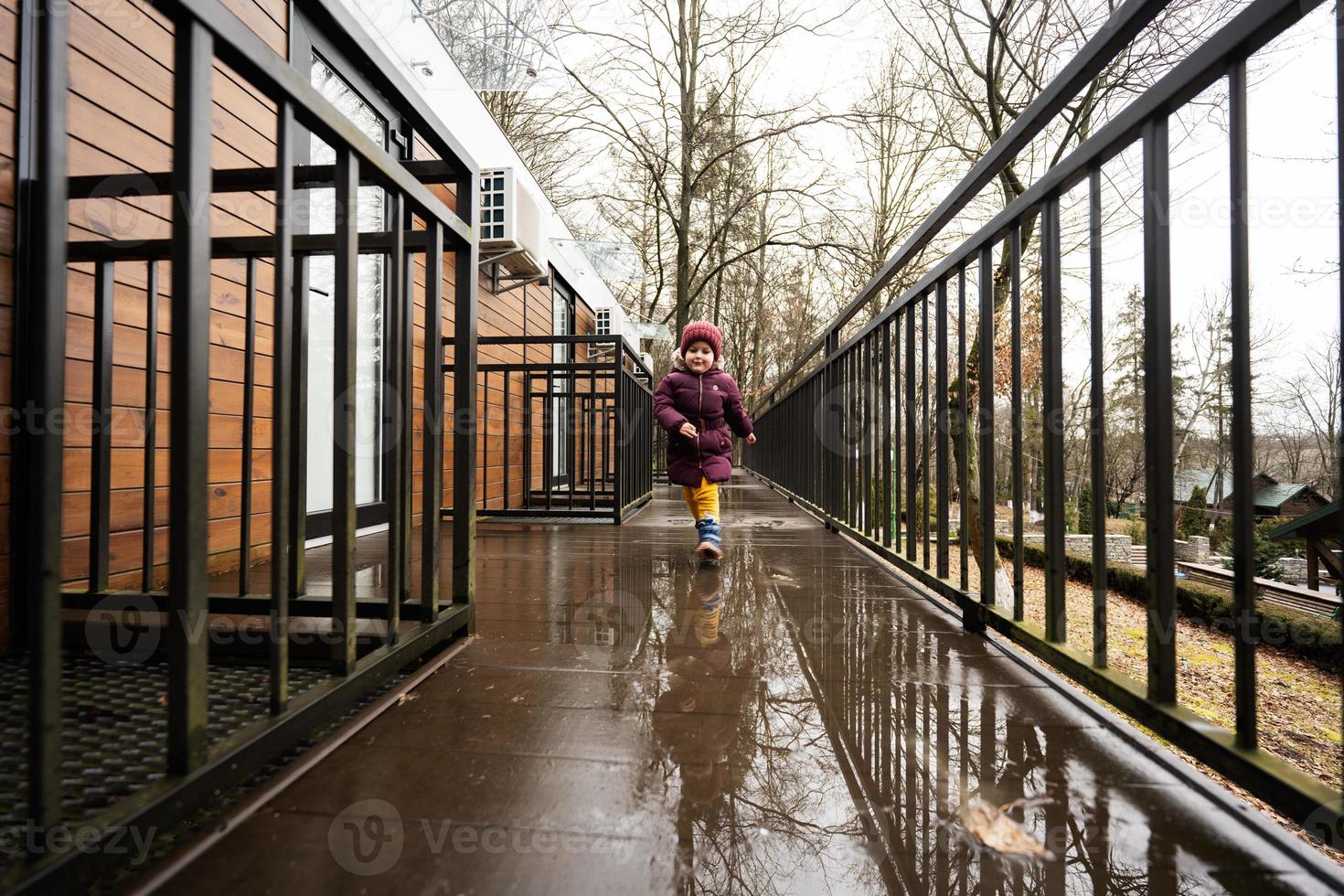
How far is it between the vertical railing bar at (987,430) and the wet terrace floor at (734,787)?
0.18 m

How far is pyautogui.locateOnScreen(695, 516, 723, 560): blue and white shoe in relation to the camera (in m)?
2.48

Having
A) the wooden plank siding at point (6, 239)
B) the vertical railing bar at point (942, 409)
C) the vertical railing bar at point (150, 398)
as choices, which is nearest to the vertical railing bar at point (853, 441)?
the vertical railing bar at point (942, 409)

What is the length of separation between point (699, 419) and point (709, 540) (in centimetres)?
69

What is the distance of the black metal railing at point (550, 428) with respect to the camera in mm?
3627

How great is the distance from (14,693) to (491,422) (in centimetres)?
396

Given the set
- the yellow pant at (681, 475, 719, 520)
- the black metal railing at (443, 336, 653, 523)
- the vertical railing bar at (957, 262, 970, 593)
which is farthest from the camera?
the black metal railing at (443, 336, 653, 523)

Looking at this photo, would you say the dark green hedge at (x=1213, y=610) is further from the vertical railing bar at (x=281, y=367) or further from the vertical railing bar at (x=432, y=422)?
the vertical railing bar at (x=281, y=367)

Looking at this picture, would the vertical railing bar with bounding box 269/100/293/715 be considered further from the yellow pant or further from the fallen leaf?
the yellow pant

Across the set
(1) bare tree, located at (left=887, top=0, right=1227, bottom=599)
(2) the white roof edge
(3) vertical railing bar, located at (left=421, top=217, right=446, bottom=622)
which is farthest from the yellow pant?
(1) bare tree, located at (left=887, top=0, right=1227, bottom=599)

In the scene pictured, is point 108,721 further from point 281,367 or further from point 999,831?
point 999,831

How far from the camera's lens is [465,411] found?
1.43 m

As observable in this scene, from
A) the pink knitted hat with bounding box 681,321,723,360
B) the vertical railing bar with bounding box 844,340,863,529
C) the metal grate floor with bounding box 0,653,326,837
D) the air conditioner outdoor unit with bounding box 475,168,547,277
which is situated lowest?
the metal grate floor with bounding box 0,653,326,837

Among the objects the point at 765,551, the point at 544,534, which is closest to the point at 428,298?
the point at 765,551

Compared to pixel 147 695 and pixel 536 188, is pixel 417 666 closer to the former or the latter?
pixel 147 695
